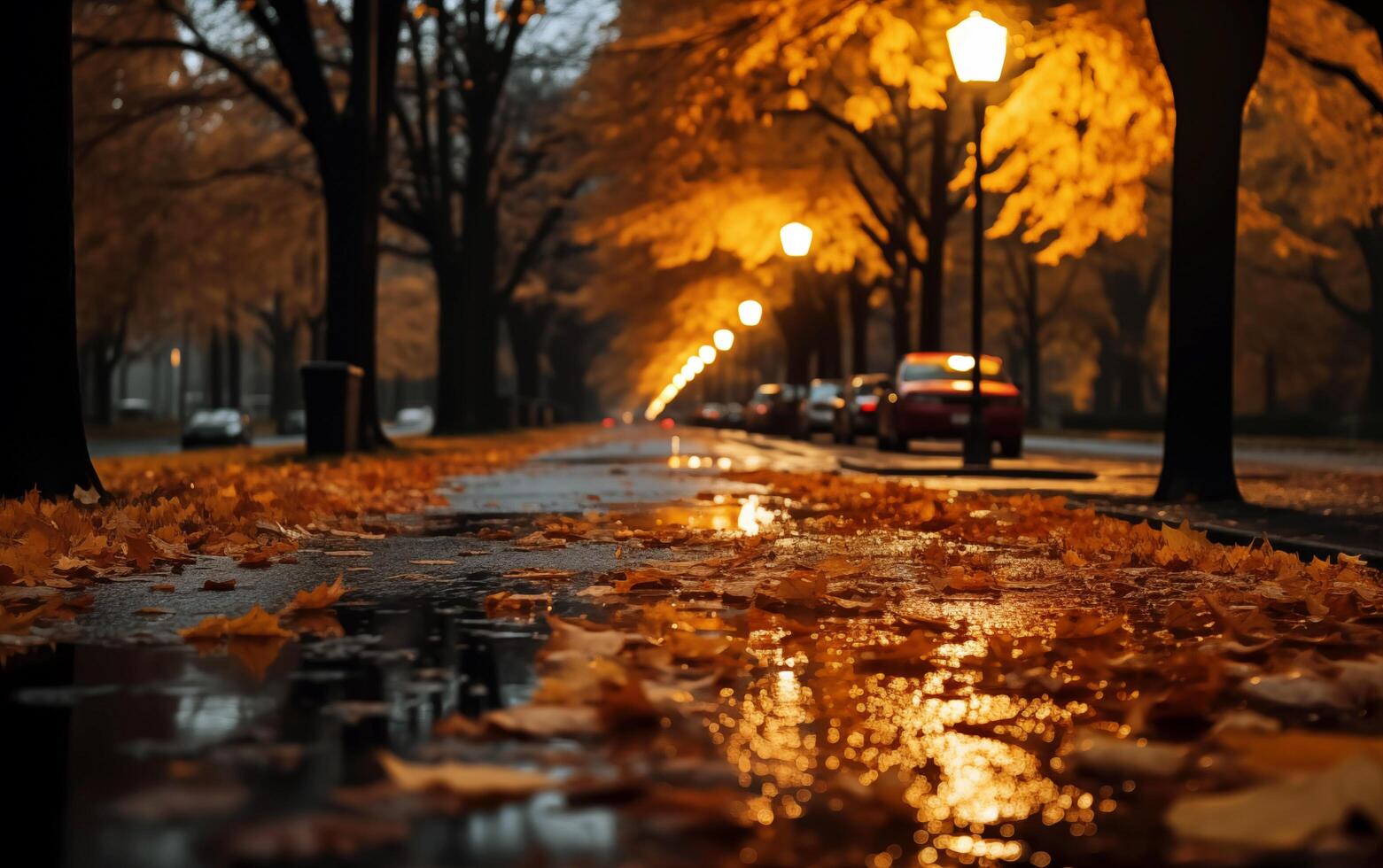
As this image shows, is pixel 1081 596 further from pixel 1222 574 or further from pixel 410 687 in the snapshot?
pixel 410 687

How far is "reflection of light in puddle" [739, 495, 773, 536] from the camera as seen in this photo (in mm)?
11844

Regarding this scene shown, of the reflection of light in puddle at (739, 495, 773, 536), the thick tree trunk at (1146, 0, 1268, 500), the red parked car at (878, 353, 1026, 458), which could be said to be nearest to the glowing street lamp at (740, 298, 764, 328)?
the red parked car at (878, 353, 1026, 458)

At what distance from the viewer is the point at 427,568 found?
8883 mm

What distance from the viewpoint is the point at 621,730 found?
4.50m

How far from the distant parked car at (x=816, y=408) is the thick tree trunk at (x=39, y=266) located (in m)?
31.2

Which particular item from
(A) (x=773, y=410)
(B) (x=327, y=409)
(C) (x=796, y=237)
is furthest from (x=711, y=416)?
(B) (x=327, y=409)

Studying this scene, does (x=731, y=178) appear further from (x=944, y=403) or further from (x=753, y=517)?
(x=753, y=517)

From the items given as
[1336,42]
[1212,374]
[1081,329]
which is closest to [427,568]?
[1212,374]

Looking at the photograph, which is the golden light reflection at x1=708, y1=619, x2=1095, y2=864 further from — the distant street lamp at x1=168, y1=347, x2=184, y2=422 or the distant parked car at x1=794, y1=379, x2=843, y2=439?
the distant street lamp at x1=168, y1=347, x2=184, y2=422

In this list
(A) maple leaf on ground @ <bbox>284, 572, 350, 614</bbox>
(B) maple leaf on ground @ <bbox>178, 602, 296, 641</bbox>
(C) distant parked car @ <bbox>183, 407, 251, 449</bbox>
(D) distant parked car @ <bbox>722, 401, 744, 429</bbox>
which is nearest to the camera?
(B) maple leaf on ground @ <bbox>178, 602, 296, 641</bbox>

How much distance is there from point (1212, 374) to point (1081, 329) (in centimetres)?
4723

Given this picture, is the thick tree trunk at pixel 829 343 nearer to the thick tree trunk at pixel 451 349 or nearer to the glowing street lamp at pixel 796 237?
the thick tree trunk at pixel 451 349

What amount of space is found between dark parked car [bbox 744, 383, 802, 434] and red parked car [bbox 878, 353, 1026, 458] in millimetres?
14008

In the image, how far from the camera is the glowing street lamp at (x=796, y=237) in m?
31.5
